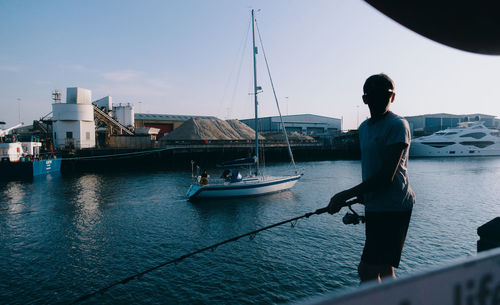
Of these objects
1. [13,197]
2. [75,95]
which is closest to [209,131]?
[75,95]

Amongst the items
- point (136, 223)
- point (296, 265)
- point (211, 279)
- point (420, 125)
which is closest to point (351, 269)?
point (296, 265)

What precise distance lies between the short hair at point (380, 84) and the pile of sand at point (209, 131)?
6418 centimetres

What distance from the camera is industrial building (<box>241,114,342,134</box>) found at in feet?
361

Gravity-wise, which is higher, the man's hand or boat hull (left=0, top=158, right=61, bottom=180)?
the man's hand

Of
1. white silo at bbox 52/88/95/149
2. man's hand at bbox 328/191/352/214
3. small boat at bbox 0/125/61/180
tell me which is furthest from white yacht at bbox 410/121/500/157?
man's hand at bbox 328/191/352/214

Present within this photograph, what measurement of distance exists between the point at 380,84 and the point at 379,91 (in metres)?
0.06

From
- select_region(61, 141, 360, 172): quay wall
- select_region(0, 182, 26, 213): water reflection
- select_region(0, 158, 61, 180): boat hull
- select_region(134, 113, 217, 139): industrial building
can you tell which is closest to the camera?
select_region(0, 182, 26, 213): water reflection

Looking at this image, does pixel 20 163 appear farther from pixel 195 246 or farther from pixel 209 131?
pixel 209 131

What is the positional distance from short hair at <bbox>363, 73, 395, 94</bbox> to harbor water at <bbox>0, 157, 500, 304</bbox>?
26.6 feet

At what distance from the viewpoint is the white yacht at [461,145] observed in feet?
217

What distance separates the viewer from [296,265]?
37.0 feet

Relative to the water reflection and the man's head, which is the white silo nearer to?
the water reflection

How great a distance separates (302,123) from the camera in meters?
112

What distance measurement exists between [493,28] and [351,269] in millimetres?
10506
